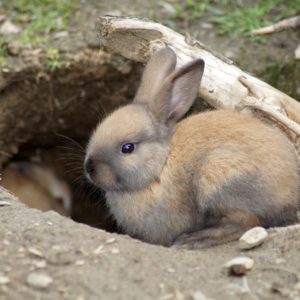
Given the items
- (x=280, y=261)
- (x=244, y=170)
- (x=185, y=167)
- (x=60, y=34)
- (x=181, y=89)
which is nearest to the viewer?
(x=280, y=261)

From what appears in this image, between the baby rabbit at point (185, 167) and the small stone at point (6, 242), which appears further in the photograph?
the baby rabbit at point (185, 167)

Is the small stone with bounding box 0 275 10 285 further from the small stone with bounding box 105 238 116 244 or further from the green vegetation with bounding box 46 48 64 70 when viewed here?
the green vegetation with bounding box 46 48 64 70

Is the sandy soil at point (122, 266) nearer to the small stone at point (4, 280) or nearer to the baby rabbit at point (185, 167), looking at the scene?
the small stone at point (4, 280)

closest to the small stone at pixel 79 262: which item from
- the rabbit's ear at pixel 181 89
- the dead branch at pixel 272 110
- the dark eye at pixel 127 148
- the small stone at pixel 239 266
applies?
the small stone at pixel 239 266

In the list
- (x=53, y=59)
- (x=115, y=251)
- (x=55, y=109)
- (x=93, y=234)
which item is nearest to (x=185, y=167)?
(x=93, y=234)

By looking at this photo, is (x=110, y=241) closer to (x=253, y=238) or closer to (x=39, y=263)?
(x=39, y=263)

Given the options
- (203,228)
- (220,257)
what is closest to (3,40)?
(203,228)
